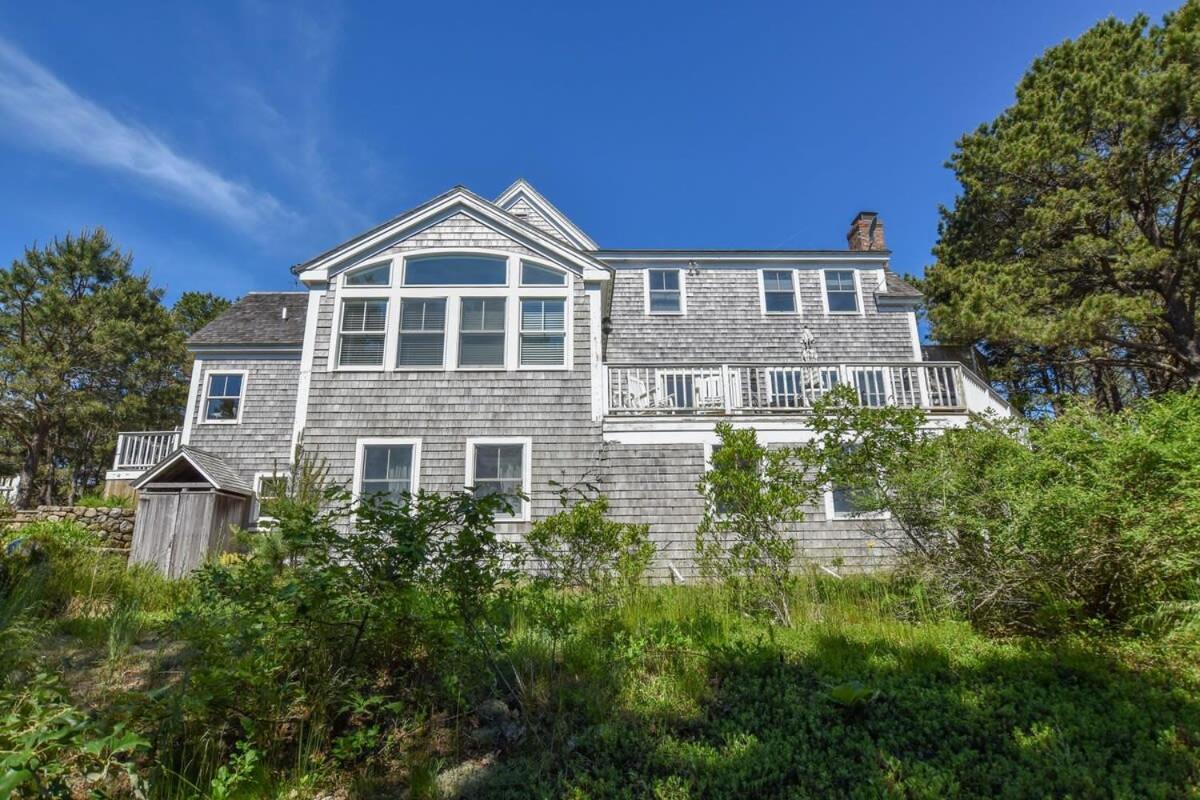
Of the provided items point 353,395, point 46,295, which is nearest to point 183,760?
point 353,395

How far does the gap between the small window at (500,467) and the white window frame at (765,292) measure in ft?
25.5

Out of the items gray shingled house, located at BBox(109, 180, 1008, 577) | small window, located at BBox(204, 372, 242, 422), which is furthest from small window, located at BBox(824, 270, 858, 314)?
small window, located at BBox(204, 372, 242, 422)

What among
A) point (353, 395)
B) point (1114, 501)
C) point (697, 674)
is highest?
point (353, 395)

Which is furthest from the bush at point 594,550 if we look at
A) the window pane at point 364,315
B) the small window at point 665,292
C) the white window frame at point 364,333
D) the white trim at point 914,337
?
the white trim at point 914,337

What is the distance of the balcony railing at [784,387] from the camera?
1055 cm

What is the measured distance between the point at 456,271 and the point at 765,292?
7.96 meters

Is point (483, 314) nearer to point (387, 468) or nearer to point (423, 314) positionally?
point (423, 314)

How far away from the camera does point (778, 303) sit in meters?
14.9

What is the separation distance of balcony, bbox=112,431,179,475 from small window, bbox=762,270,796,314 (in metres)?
16.0

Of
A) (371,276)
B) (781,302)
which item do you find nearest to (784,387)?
(781,302)

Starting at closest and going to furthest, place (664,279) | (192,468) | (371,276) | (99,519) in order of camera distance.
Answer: (99,519)
(192,468)
(371,276)
(664,279)

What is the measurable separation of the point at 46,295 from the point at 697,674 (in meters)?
30.4

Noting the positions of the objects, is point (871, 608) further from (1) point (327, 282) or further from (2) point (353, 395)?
(1) point (327, 282)

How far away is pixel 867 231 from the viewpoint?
1675 centimetres
